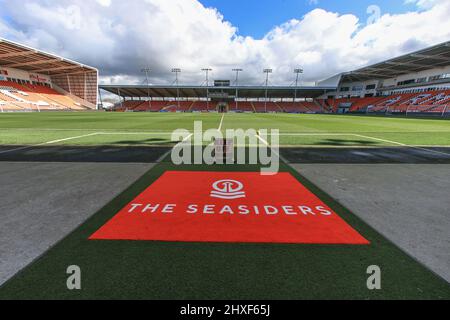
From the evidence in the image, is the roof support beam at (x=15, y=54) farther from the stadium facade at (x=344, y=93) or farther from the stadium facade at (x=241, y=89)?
the stadium facade at (x=344, y=93)

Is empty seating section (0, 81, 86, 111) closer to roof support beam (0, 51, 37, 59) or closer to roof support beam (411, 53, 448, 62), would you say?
roof support beam (0, 51, 37, 59)

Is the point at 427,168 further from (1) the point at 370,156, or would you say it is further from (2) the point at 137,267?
(2) the point at 137,267

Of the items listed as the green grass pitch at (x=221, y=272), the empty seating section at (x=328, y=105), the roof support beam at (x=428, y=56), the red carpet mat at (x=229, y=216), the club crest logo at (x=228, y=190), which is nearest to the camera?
the green grass pitch at (x=221, y=272)

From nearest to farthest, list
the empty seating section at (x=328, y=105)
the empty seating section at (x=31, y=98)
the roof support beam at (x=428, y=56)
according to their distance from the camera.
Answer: the roof support beam at (x=428, y=56)
the empty seating section at (x=328, y=105)
the empty seating section at (x=31, y=98)

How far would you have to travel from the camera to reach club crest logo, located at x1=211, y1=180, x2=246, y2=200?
438 cm

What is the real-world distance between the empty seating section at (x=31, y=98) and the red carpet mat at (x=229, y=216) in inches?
2638

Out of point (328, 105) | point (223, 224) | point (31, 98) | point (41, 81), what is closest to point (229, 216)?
point (223, 224)

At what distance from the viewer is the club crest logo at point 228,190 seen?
4.38m

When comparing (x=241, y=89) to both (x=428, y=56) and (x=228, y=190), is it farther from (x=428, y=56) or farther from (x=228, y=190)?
(x=228, y=190)

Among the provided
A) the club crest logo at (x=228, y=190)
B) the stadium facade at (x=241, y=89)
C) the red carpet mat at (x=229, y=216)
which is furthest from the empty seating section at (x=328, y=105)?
the club crest logo at (x=228, y=190)

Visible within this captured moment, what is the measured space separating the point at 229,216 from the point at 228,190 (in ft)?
3.88

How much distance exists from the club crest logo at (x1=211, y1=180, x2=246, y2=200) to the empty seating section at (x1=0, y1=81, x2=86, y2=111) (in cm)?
6717

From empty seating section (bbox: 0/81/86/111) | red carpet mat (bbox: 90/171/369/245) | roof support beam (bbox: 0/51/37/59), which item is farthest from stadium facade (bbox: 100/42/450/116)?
red carpet mat (bbox: 90/171/369/245)

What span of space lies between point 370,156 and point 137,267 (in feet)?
29.4
